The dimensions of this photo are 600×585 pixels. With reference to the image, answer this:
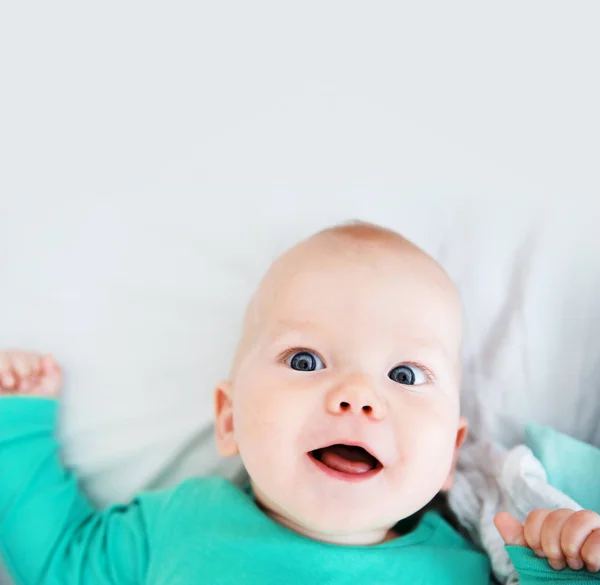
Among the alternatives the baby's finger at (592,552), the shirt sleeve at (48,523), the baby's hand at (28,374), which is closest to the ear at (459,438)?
the baby's finger at (592,552)

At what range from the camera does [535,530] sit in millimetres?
834

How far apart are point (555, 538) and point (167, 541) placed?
1.76 feet

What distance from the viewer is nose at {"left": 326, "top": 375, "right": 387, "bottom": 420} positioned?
805 millimetres

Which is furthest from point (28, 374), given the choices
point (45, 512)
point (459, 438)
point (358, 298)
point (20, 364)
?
point (459, 438)

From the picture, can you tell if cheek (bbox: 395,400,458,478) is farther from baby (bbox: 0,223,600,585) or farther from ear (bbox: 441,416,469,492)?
ear (bbox: 441,416,469,492)

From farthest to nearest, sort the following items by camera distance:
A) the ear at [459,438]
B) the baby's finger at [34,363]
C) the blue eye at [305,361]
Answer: the baby's finger at [34,363], the ear at [459,438], the blue eye at [305,361]

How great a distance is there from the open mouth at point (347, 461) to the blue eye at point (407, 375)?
0.10 metres

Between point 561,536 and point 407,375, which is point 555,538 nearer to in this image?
point 561,536

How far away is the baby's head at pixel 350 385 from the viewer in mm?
825

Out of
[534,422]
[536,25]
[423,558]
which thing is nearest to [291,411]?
[423,558]

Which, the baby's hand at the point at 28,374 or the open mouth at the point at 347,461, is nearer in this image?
the open mouth at the point at 347,461

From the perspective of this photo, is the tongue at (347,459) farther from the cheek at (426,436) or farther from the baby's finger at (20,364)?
the baby's finger at (20,364)

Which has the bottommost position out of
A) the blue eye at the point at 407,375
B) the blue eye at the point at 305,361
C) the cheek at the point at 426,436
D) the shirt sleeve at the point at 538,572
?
the shirt sleeve at the point at 538,572

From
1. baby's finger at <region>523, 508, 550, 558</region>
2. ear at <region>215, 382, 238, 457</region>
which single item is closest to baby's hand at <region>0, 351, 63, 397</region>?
ear at <region>215, 382, 238, 457</region>
